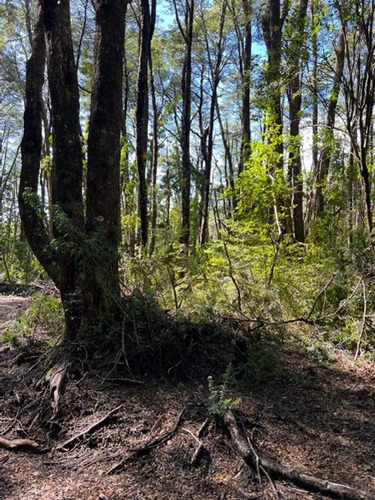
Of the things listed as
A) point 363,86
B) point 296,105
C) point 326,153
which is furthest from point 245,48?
point 363,86

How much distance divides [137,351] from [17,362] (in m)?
1.62

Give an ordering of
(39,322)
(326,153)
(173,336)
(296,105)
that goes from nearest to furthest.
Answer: (173,336), (39,322), (326,153), (296,105)

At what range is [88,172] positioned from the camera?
13.6 feet

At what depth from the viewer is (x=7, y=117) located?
26484 mm

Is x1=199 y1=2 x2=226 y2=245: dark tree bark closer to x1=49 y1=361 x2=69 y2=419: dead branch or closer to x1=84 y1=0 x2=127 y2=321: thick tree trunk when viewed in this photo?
x1=84 y1=0 x2=127 y2=321: thick tree trunk

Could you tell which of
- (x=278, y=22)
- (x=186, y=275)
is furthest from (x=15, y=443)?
(x=278, y=22)

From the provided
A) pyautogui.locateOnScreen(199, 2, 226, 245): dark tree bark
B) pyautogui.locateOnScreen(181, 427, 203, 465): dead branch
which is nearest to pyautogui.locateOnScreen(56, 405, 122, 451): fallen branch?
pyautogui.locateOnScreen(181, 427, 203, 465): dead branch

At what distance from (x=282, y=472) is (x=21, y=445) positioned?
1.94 metres

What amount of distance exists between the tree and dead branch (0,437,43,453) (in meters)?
1.16

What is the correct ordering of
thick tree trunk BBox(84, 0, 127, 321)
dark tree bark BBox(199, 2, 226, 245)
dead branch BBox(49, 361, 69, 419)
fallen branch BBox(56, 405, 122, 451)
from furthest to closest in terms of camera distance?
dark tree bark BBox(199, 2, 226, 245) < thick tree trunk BBox(84, 0, 127, 321) < dead branch BBox(49, 361, 69, 419) < fallen branch BBox(56, 405, 122, 451)

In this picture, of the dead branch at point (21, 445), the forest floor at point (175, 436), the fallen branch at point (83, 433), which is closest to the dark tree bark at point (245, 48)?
the forest floor at point (175, 436)

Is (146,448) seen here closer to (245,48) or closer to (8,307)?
(8,307)

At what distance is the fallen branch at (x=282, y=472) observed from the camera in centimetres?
210

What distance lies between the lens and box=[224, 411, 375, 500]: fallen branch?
2.10 m
